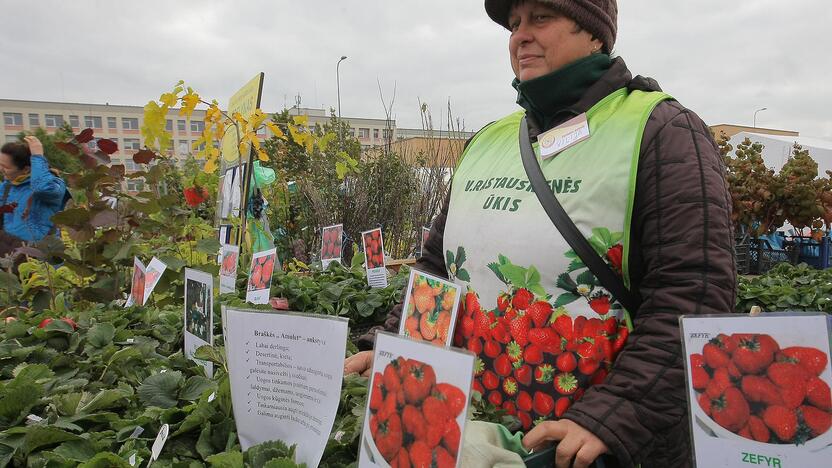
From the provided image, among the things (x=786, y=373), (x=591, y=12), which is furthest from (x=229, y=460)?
(x=591, y=12)

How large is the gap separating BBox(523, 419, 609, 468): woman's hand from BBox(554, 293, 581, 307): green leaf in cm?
26

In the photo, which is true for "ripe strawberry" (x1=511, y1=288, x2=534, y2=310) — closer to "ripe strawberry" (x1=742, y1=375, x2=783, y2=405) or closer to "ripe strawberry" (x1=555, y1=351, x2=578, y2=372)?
"ripe strawberry" (x1=555, y1=351, x2=578, y2=372)

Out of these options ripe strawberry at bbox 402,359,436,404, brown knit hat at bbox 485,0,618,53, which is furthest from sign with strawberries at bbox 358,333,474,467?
brown knit hat at bbox 485,0,618,53

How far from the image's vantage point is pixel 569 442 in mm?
841

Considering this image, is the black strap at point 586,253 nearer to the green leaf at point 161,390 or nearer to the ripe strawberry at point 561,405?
the ripe strawberry at point 561,405

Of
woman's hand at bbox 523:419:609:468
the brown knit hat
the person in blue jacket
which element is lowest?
woman's hand at bbox 523:419:609:468

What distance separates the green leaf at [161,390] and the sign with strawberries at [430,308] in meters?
0.53

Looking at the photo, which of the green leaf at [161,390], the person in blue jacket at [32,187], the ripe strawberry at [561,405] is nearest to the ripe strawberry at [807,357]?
the ripe strawberry at [561,405]

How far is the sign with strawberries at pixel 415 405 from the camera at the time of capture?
2.04 ft

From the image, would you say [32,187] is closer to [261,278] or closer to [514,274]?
[261,278]

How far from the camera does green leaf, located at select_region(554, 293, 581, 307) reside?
3.46 ft

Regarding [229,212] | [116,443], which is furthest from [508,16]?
[229,212]

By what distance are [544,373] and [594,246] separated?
0.92ft

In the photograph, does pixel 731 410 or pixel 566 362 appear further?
pixel 566 362
